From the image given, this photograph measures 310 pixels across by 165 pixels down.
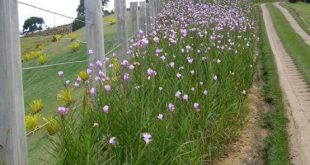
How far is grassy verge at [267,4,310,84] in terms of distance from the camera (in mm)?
10694

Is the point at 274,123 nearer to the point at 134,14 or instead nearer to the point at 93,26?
the point at 93,26

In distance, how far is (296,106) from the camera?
278 inches

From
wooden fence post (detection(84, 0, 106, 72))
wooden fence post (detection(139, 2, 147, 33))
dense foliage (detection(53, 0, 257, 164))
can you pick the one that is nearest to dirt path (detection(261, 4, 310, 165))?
dense foliage (detection(53, 0, 257, 164))

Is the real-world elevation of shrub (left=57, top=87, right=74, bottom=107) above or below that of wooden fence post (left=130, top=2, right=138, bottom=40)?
below

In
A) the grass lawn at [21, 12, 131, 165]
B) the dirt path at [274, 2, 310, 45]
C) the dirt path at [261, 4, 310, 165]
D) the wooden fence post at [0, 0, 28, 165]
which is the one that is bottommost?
the dirt path at [261, 4, 310, 165]

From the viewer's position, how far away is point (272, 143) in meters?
5.23

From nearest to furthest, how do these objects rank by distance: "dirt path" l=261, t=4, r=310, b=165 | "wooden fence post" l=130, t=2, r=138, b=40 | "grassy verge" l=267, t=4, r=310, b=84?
"dirt path" l=261, t=4, r=310, b=165 < "wooden fence post" l=130, t=2, r=138, b=40 < "grassy verge" l=267, t=4, r=310, b=84

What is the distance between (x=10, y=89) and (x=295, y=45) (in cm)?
1411

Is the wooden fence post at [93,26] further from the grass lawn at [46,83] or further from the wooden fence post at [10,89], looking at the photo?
the wooden fence post at [10,89]

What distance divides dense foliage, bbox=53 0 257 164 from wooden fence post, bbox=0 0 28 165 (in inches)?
14.7

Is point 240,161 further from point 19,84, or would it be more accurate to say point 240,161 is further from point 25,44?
point 25,44

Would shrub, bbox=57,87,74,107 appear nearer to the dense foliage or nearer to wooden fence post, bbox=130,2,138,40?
the dense foliage

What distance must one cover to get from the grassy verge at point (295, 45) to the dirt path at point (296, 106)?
17 cm

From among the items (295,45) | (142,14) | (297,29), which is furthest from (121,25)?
(297,29)
